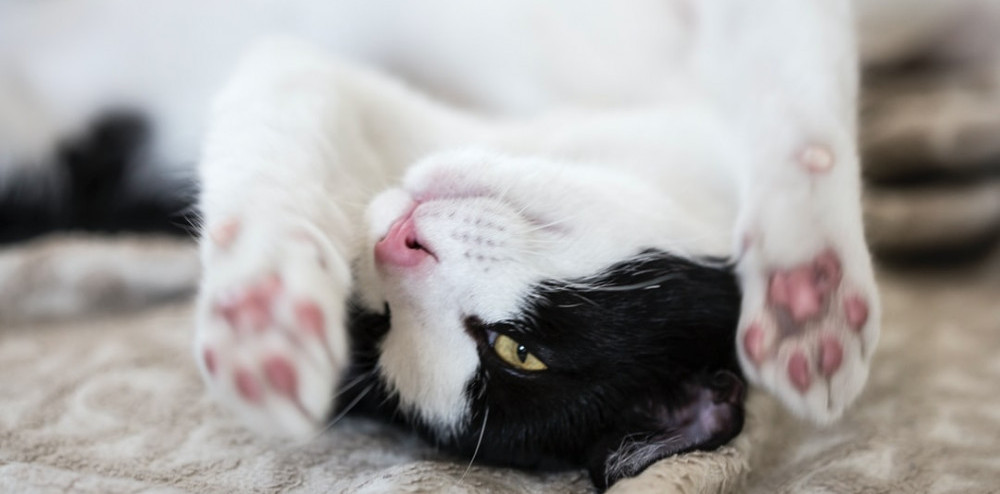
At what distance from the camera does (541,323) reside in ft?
2.77

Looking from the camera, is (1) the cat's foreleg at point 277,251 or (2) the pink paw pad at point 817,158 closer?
(1) the cat's foreleg at point 277,251

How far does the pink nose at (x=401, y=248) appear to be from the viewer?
835mm

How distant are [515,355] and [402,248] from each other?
Result: 0.50ft

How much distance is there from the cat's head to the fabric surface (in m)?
Result: 0.05

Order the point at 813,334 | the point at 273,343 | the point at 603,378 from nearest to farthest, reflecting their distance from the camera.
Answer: the point at 273,343 → the point at 813,334 → the point at 603,378

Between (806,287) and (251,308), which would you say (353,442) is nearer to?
(251,308)

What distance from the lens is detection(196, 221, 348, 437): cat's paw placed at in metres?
0.63

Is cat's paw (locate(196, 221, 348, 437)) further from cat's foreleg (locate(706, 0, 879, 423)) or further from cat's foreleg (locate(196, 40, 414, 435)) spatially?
cat's foreleg (locate(706, 0, 879, 423))

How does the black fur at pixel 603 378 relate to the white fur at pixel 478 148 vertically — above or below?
below

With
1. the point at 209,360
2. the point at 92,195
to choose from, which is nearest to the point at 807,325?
the point at 209,360

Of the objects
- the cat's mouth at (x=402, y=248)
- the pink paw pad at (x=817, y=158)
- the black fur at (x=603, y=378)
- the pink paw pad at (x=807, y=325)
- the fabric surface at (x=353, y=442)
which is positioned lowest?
the fabric surface at (x=353, y=442)

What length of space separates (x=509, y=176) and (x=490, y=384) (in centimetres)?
22

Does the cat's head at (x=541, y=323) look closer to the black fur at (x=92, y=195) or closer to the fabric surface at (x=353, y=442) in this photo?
the fabric surface at (x=353, y=442)

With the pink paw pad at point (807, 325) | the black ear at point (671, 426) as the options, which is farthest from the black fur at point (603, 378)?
the pink paw pad at point (807, 325)
